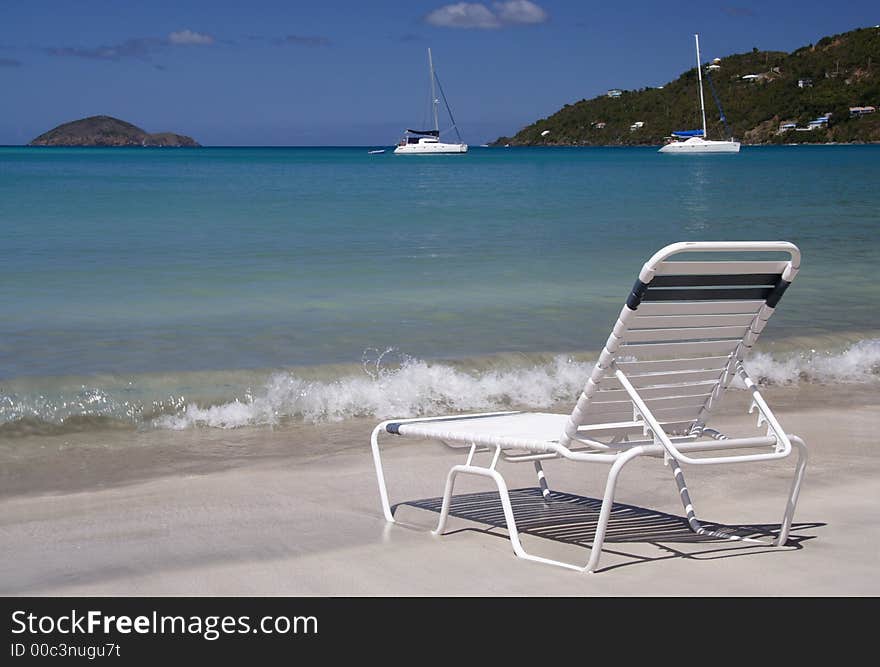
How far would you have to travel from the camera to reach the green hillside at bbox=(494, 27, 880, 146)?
119750 millimetres

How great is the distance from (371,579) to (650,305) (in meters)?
1.41

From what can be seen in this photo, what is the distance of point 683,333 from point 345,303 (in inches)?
366

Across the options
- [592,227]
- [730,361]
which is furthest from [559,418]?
[592,227]

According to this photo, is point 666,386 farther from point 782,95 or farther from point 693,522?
point 782,95

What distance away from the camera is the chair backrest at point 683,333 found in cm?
416

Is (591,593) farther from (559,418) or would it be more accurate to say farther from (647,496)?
(647,496)

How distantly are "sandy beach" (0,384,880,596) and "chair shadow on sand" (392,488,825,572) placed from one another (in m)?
0.02

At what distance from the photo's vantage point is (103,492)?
5.74 m

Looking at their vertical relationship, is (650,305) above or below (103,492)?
above

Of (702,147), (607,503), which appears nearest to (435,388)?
(607,503)

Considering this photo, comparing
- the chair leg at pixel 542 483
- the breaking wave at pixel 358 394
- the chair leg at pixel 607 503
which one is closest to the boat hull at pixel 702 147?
the breaking wave at pixel 358 394

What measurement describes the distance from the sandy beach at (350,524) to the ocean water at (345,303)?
122 centimetres

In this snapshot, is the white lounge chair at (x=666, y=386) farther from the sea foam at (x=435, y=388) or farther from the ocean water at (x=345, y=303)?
the ocean water at (x=345, y=303)

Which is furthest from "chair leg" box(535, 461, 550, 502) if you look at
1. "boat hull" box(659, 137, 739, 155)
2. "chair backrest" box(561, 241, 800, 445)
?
"boat hull" box(659, 137, 739, 155)
